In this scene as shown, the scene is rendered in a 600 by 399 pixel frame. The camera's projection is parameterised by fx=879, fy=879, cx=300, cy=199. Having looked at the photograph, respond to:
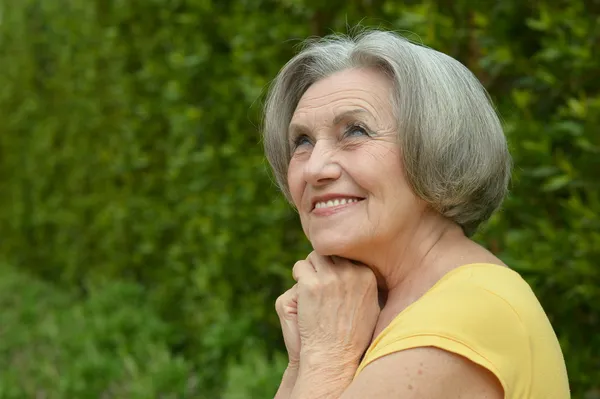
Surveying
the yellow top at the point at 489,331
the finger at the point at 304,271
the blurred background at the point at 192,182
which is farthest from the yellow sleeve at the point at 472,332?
the blurred background at the point at 192,182

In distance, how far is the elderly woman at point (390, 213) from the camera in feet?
6.63

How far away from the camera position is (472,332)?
1899 mm

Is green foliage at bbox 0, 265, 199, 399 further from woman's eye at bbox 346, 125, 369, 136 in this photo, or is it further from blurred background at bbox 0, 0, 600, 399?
woman's eye at bbox 346, 125, 369, 136

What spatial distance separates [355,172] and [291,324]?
1.73 feet

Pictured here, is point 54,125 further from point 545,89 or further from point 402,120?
point 402,120

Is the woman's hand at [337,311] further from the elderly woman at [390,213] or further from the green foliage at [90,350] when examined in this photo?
the green foliage at [90,350]

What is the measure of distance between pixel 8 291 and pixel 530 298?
21.3ft

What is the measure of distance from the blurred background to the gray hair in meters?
0.90

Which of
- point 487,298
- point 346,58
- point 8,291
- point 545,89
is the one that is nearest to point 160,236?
point 8,291

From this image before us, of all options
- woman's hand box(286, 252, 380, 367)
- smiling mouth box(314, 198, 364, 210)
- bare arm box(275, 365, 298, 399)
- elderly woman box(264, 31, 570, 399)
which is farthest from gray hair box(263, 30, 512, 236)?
bare arm box(275, 365, 298, 399)

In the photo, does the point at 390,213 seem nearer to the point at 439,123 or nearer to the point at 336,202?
the point at 336,202

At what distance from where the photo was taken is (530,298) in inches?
82.0

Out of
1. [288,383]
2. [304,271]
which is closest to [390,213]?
[304,271]

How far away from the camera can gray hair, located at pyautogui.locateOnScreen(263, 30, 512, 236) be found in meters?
2.17
